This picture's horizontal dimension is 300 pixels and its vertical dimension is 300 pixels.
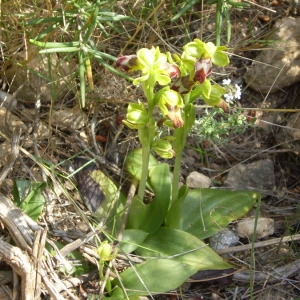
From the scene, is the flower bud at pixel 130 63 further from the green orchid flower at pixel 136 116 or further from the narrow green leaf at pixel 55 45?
the narrow green leaf at pixel 55 45

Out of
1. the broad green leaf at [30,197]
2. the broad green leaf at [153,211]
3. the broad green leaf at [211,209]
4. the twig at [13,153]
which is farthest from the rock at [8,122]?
the broad green leaf at [211,209]

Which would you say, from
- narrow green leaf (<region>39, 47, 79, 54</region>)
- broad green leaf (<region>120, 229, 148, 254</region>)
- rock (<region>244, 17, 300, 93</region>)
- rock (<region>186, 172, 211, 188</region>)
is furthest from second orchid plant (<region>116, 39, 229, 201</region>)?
rock (<region>244, 17, 300, 93</region>)

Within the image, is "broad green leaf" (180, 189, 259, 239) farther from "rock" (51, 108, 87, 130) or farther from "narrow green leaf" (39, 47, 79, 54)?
"narrow green leaf" (39, 47, 79, 54)

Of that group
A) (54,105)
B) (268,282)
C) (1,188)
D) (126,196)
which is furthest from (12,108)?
(268,282)

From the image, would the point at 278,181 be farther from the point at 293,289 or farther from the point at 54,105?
the point at 54,105

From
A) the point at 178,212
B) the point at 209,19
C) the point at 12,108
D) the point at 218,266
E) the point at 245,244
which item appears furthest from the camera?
the point at 209,19
